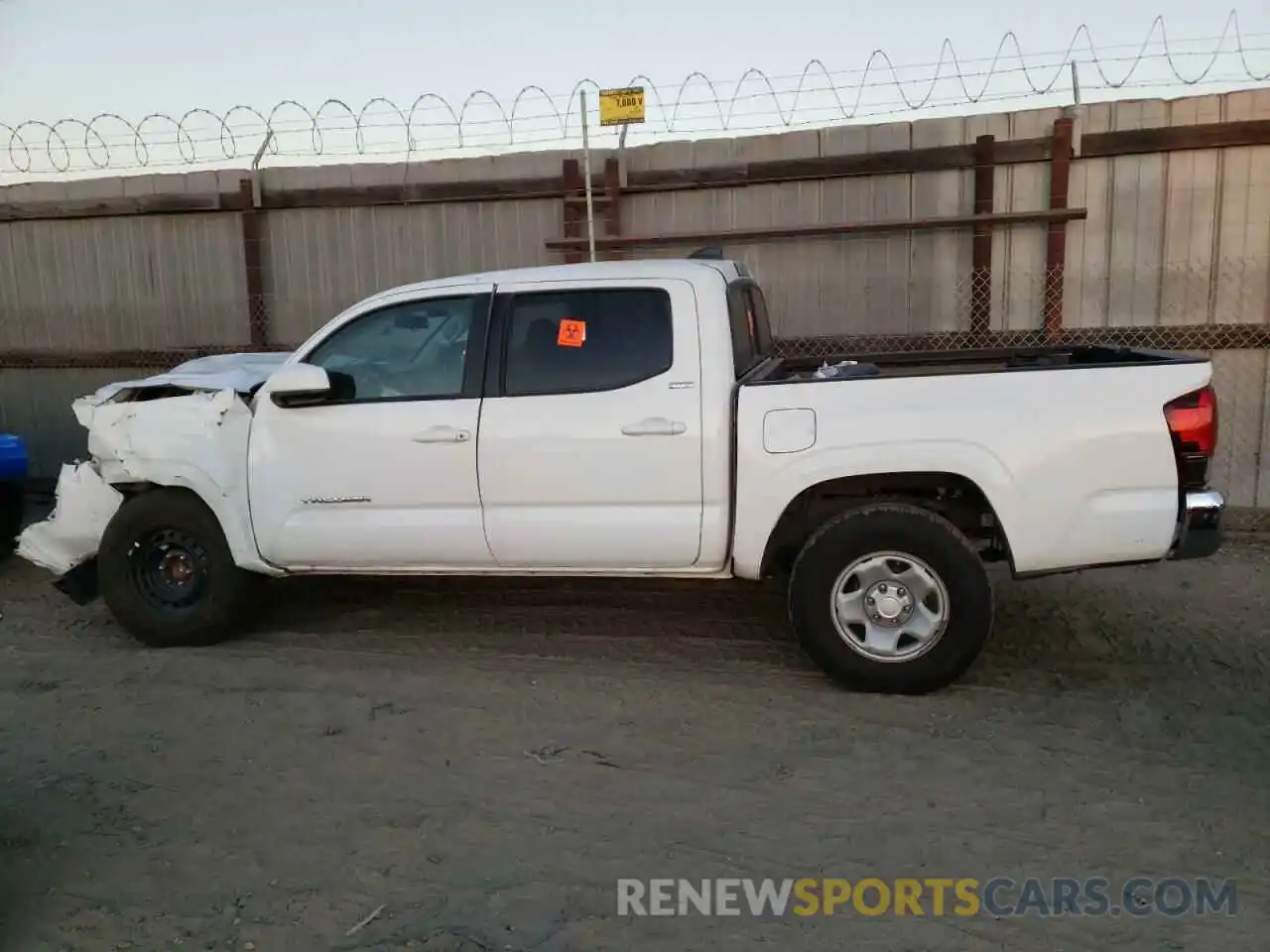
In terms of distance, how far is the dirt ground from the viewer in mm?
3033

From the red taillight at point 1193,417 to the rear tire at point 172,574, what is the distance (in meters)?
4.47

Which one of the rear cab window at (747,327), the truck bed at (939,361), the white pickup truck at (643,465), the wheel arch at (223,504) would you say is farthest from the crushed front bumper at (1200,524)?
the wheel arch at (223,504)

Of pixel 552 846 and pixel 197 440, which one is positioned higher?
pixel 197 440

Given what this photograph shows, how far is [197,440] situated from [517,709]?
2.21 meters

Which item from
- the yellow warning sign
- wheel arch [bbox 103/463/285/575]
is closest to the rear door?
wheel arch [bbox 103/463/285/575]

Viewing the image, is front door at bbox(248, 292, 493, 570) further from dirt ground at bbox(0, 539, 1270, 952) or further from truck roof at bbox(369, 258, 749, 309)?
dirt ground at bbox(0, 539, 1270, 952)

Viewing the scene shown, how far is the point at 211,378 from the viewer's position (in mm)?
5461

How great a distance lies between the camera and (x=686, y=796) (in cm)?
370

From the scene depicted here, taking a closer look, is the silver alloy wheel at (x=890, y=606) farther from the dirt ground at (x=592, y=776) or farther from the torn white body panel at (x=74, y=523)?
the torn white body panel at (x=74, y=523)

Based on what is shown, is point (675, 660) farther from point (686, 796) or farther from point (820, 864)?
point (820, 864)

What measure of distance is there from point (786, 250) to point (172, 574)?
5060 mm

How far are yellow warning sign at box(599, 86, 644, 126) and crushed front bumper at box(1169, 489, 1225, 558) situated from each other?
4930 mm

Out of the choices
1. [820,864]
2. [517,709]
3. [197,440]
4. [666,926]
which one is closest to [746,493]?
[517,709]

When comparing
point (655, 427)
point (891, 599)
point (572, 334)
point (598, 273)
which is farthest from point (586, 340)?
point (891, 599)
